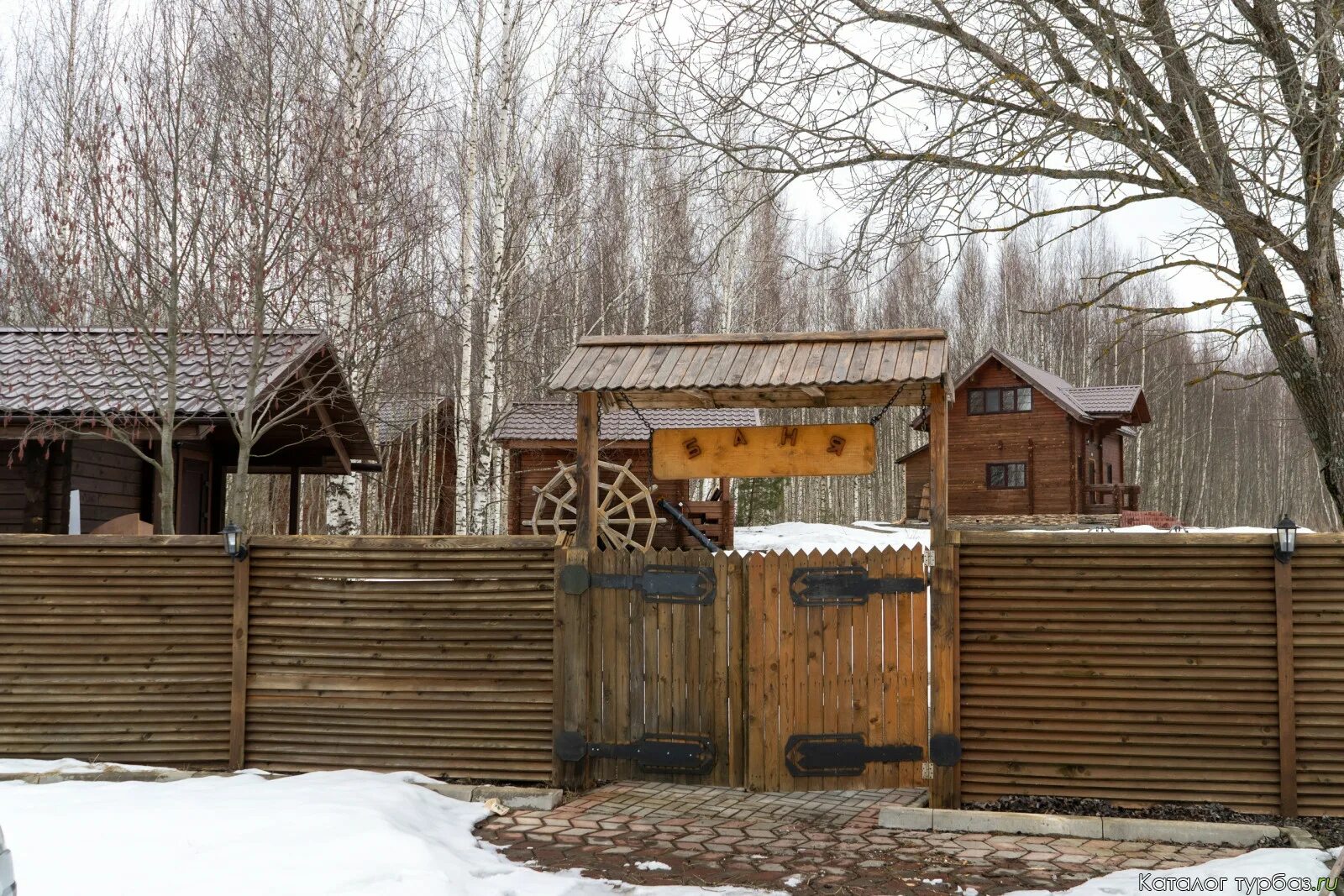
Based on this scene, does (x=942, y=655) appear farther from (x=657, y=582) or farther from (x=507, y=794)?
(x=507, y=794)

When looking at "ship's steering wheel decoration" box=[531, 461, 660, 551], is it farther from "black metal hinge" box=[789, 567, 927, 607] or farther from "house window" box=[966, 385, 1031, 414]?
"house window" box=[966, 385, 1031, 414]

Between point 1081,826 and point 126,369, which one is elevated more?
point 126,369

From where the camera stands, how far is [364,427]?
13766 mm

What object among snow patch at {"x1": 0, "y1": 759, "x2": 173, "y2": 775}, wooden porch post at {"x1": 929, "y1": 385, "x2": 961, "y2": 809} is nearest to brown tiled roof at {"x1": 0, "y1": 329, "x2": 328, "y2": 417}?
snow patch at {"x1": 0, "y1": 759, "x2": 173, "y2": 775}

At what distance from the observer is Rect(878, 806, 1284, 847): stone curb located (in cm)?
616

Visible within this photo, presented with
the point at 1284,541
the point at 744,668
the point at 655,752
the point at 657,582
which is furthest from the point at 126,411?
the point at 1284,541

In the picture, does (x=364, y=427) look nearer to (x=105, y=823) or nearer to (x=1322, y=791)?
(x=105, y=823)

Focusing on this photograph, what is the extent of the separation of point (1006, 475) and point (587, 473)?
94.0 ft

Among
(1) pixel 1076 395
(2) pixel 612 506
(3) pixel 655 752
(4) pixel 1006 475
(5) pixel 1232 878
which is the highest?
(1) pixel 1076 395

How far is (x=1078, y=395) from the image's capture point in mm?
34625

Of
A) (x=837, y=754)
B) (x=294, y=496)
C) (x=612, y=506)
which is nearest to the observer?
(x=837, y=754)

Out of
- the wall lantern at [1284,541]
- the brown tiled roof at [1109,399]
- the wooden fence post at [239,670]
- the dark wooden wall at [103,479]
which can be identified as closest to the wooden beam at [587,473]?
the wooden fence post at [239,670]

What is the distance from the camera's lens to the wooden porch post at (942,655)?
6797 millimetres

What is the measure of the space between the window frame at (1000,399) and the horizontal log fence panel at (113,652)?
95.5 feet
